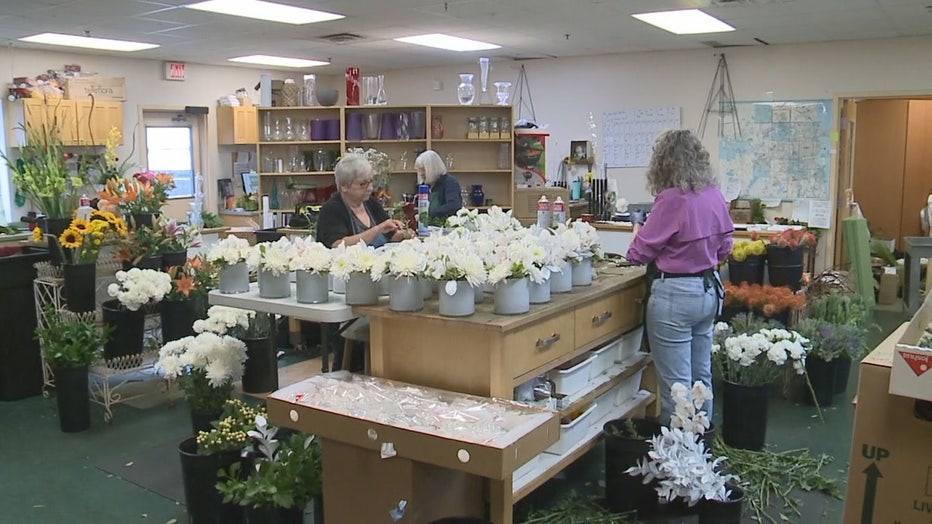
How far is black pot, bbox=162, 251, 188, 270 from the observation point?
4.62m

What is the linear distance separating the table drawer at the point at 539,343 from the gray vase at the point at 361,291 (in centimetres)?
56

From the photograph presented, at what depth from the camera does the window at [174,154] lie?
9703mm

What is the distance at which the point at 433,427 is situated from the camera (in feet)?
7.72

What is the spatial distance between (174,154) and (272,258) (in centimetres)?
Answer: 763

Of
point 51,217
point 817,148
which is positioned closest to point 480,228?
point 51,217

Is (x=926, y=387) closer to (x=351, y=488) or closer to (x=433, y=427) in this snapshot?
(x=433, y=427)

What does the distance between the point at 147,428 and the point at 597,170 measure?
6265 millimetres

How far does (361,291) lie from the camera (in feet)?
9.57

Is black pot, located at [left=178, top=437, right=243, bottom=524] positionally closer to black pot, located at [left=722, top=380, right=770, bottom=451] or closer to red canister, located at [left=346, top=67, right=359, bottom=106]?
black pot, located at [left=722, top=380, right=770, bottom=451]

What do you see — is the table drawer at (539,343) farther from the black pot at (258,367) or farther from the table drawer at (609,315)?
the black pot at (258,367)

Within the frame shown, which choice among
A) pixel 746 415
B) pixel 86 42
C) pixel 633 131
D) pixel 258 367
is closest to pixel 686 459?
pixel 746 415

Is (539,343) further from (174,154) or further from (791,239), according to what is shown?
(174,154)

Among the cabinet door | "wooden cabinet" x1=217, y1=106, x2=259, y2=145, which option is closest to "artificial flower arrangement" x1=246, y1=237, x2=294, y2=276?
the cabinet door

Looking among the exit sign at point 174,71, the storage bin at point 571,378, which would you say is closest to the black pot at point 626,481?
the storage bin at point 571,378
